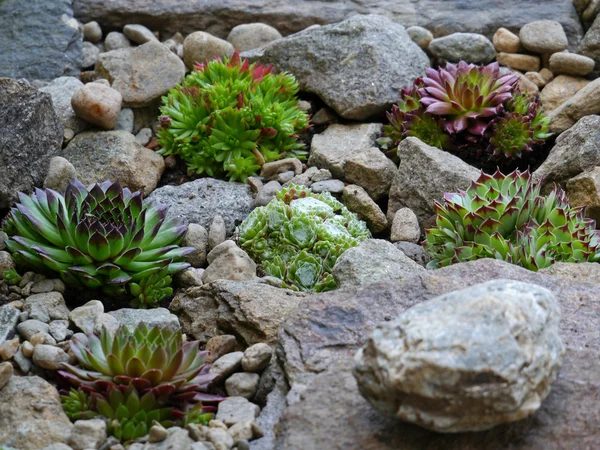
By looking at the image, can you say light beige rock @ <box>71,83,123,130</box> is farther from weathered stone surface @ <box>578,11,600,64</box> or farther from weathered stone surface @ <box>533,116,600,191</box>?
weathered stone surface @ <box>578,11,600,64</box>

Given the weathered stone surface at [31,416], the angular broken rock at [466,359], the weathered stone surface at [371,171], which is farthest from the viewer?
the weathered stone surface at [371,171]

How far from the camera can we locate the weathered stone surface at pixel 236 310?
362 cm

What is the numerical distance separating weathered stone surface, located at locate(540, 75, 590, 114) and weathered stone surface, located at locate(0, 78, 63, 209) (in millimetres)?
3610

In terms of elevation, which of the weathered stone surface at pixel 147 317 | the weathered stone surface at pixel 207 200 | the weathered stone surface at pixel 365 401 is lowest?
the weathered stone surface at pixel 207 200

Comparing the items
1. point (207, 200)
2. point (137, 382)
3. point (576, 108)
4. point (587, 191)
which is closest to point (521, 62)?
point (576, 108)

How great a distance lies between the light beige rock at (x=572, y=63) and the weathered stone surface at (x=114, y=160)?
3189mm

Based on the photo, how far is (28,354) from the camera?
3.40 metres

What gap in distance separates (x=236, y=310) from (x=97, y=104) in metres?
2.26

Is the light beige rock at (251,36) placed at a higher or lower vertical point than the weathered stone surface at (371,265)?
higher

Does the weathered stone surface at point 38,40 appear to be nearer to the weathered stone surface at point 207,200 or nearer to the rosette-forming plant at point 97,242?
the weathered stone surface at point 207,200

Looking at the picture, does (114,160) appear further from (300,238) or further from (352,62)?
(352,62)

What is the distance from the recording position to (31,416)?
10.1ft

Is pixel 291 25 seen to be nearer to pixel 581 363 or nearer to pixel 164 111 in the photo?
pixel 164 111

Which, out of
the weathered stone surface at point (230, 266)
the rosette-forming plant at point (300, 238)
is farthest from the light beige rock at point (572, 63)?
the weathered stone surface at point (230, 266)
